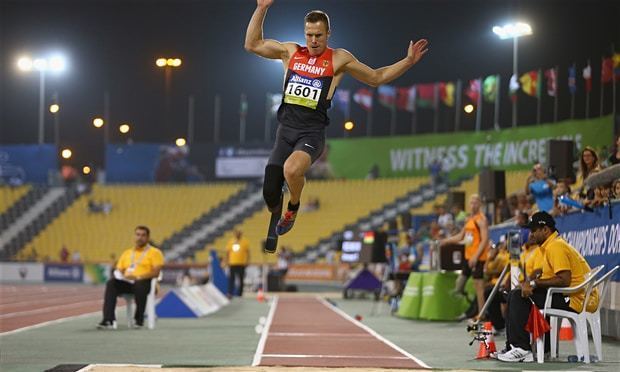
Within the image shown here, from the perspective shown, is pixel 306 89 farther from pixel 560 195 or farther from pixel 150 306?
pixel 150 306

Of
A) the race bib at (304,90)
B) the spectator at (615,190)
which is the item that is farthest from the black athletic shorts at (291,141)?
the spectator at (615,190)

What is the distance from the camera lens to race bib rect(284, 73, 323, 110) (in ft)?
25.8

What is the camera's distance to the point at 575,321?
966 cm

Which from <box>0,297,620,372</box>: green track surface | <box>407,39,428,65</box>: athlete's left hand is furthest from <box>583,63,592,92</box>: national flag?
<box>407,39,428,65</box>: athlete's left hand

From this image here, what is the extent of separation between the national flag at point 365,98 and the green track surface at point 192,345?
32.0m

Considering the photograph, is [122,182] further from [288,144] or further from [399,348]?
[288,144]

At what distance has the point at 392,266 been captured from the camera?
24.9 m

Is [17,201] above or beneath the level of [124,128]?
beneath

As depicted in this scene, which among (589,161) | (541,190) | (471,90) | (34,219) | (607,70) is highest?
(471,90)

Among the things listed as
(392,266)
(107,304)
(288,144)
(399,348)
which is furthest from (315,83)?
(392,266)

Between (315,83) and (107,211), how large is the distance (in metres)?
40.3

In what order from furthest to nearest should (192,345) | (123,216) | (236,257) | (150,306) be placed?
(123,216), (236,257), (150,306), (192,345)

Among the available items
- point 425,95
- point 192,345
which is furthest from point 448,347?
point 425,95

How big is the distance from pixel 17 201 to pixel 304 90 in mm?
41823
